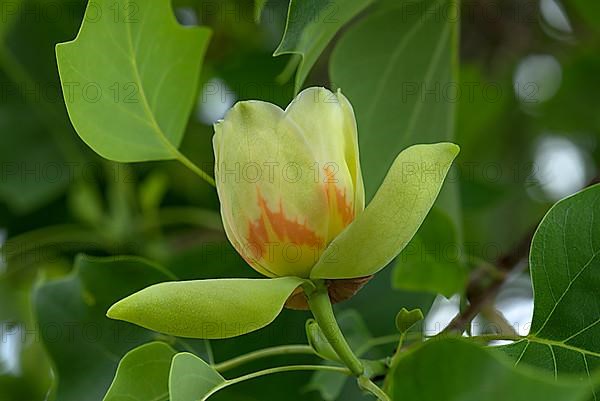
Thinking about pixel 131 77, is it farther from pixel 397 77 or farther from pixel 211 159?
pixel 211 159

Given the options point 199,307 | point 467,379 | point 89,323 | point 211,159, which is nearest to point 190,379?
point 199,307

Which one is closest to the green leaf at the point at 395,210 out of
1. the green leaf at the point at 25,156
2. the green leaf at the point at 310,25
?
the green leaf at the point at 310,25

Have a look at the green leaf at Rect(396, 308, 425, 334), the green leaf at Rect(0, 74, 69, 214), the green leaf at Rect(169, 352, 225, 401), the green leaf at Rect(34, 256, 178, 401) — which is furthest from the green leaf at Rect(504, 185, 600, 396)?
the green leaf at Rect(0, 74, 69, 214)

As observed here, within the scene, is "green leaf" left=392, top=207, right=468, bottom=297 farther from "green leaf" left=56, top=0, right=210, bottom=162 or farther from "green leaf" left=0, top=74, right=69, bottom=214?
"green leaf" left=0, top=74, right=69, bottom=214

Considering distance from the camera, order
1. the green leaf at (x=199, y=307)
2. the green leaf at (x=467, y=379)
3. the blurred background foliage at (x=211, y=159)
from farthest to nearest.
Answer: the blurred background foliage at (x=211, y=159) < the green leaf at (x=199, y=307) < the green leaf at (x=467, y=379)

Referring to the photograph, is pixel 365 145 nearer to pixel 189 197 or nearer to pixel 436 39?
pixel 436 39

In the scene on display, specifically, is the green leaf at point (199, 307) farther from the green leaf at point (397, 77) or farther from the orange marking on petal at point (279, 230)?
the green leaf at point (397, 77)

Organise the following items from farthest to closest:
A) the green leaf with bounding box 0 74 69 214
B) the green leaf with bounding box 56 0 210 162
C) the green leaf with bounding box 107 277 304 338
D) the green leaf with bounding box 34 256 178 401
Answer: the green leaf with bounding box 0 74 69 214 < the green leaf with bounding box 34 256 178 401 < the green leaf with bounding box 56 0 210 162 < the green leaf with bounding box 107 277 304 338
